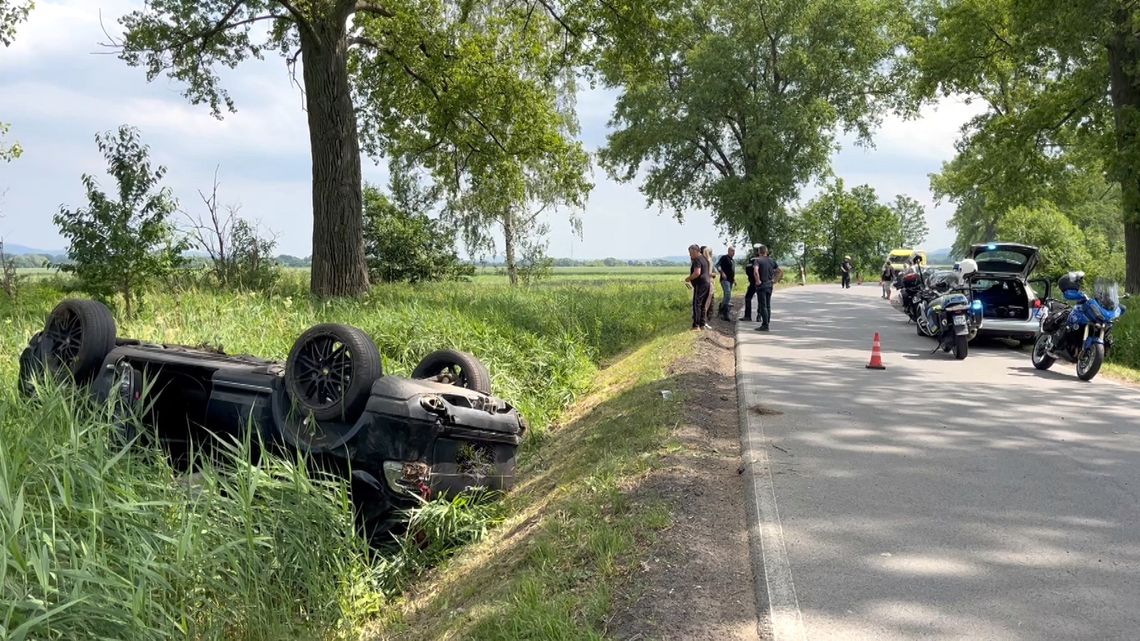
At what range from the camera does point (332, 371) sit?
6.48m

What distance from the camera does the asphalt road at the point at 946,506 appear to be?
4.00 meters

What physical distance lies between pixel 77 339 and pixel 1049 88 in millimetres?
29585

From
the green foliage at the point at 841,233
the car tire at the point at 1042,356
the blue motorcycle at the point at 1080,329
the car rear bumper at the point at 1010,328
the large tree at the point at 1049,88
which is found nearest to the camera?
the blue motorcycle at the point at 1080,329

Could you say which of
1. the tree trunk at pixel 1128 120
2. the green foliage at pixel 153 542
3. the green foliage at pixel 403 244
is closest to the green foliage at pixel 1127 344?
the tree trunk at pixel 1128 120

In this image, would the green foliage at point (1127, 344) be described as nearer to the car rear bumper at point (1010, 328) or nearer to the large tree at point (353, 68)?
the car rear bumper at point (1010, 328)

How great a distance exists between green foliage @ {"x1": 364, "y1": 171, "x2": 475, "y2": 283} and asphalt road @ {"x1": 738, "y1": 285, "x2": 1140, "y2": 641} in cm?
2823

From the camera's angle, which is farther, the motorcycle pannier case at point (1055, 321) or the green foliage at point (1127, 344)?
the green foliage at point (1127, 344)

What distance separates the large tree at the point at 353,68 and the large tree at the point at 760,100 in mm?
21763

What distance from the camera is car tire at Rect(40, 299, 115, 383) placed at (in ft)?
25.1

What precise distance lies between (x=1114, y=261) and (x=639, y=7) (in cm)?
4968

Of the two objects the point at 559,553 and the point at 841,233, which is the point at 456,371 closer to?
the point at 559,553

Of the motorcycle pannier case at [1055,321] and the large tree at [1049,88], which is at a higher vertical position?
the large tree at [1049,88]

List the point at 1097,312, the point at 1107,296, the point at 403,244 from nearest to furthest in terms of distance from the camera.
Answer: the point at 1097,312 → the point at 1107,296 → the point at 403,244

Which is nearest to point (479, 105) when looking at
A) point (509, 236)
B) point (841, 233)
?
point (509, 236)
